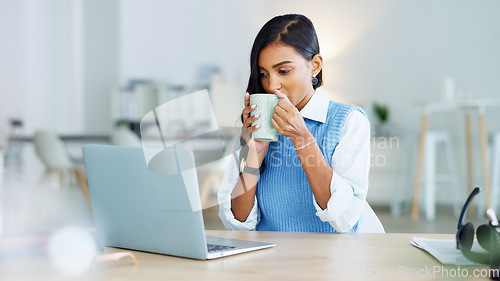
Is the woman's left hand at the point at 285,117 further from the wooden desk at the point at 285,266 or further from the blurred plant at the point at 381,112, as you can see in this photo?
the blurred plant at the point at 381,112

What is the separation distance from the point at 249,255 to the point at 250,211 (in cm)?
37

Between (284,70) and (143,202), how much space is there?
1.46ft

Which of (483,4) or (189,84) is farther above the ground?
(483,4)

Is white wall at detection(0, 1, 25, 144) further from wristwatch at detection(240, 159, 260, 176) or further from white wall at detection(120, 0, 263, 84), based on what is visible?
wristwatch at detection(240, 159, 260, 176)

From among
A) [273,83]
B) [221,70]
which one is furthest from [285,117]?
[221,70]

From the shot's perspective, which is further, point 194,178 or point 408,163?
point 408,163

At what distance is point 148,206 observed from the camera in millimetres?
790

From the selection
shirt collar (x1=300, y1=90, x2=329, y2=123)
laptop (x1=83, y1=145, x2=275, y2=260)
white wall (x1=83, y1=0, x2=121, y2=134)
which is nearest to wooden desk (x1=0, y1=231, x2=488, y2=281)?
laptop (x1=83, y1=145, x2=275, y2=260)

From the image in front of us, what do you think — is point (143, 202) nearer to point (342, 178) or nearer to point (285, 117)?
point (285, 117)

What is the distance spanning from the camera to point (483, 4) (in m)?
4.73

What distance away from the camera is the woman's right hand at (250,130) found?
95 centimetres

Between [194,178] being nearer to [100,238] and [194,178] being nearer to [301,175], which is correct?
A: [100,238]

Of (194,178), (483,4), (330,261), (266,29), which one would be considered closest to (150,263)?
(194,178)

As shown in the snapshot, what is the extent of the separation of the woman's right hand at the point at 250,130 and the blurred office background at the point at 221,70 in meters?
2.62
